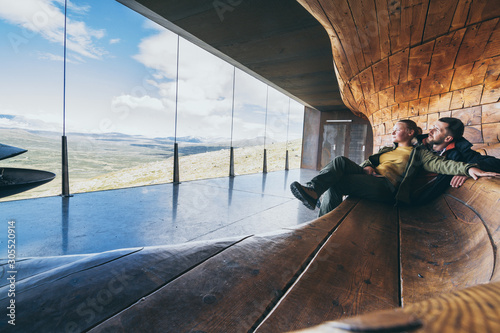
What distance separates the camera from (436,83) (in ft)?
6.68

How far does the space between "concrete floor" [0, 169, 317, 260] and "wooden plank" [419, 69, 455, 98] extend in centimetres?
177

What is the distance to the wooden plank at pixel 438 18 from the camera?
1413 millimetres

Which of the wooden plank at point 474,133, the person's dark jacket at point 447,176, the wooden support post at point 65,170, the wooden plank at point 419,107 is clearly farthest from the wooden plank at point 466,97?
the wooden support post at point 65,170

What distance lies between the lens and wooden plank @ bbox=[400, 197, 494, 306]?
60cm

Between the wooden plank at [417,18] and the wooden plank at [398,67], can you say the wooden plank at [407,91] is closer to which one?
the wooden plank at [398,67]

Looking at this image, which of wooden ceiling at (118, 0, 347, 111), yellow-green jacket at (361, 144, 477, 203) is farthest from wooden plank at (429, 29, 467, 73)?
wooden ceiling at (118, 0, 347, 111)

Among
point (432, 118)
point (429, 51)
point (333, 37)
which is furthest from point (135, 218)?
point (432, 118)

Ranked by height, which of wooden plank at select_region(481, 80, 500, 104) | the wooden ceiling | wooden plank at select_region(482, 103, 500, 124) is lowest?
wooden plank at select_region(482, 103, 500, 124)

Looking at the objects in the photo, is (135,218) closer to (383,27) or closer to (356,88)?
(383,27)

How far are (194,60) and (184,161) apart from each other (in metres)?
2.33

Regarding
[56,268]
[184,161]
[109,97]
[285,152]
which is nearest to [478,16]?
[56,268]

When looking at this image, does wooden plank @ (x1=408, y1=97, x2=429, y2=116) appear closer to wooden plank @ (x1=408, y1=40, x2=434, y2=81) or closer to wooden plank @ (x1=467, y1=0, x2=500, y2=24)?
wooden plank @ (x1=408, y1=40, x2=434, y2=81)

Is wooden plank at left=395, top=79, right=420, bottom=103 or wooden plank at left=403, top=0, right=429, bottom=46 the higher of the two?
wooden plank at left=403, top=0, right=429, bottom=46

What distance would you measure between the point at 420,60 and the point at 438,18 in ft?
1.40
